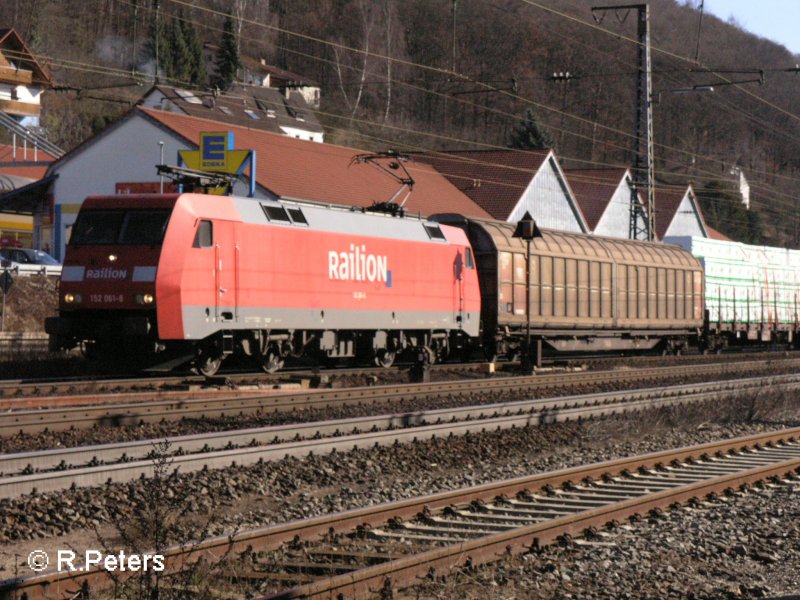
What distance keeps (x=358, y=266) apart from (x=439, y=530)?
13234 mm

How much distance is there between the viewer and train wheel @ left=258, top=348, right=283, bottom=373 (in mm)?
20734

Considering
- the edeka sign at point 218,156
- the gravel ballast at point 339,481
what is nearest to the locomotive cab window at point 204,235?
the gravel ballast at point 339,481

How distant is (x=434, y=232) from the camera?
24.4m

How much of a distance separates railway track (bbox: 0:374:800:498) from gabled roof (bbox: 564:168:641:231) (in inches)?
1767

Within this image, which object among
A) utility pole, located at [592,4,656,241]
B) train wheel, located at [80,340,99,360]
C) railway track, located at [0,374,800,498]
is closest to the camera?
railway track, located at [0,374,800,498]

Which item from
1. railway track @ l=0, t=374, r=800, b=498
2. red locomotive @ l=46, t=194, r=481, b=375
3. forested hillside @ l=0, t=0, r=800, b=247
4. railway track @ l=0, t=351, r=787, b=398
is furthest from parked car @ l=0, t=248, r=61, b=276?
forested hillside @ l=0, t=0, r=800, b=247

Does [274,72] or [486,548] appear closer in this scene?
[486,548]

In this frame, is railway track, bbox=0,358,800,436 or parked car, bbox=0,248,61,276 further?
parked car, bbox=0,248,61,276

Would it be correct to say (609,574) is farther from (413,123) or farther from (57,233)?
(413,123)

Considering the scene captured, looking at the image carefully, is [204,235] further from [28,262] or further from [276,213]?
[28,262]

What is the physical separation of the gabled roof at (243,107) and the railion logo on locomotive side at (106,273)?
1842 centimetres

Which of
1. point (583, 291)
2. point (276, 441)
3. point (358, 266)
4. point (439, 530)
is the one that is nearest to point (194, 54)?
point (583, 291)

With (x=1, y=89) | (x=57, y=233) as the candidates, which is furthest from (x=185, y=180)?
(x=1, y=89)

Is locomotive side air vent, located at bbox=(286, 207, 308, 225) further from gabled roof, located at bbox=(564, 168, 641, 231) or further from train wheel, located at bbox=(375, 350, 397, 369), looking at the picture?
gabled roof, located at bbox=(564, 168, 641, 231)
